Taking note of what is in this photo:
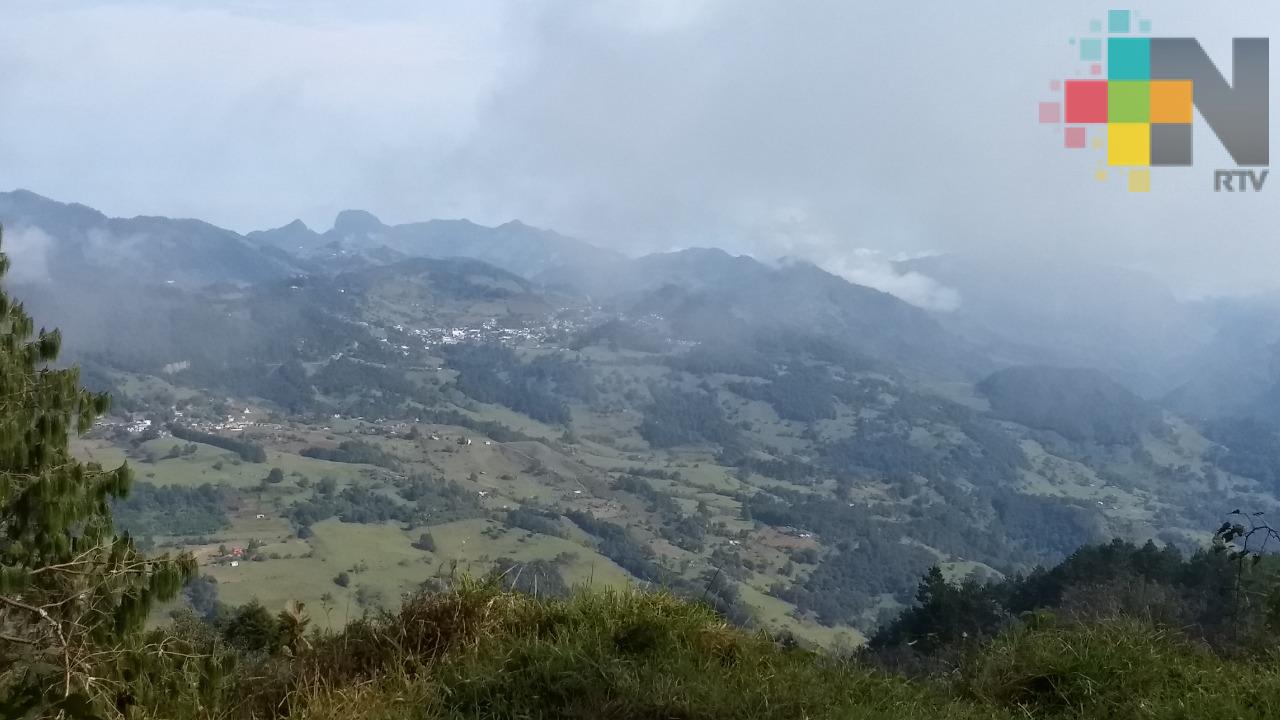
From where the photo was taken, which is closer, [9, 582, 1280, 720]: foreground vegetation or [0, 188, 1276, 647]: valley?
[9, 582, 1280, 720]: foreground vegetation

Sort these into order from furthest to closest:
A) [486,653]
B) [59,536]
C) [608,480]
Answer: [608,480] < [59,536] < [486,653]

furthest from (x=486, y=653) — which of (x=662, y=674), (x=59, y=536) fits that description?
(x=59, y=536)

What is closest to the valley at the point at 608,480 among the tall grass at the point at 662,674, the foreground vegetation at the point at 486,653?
the foreground vegetation at the point at 486,653

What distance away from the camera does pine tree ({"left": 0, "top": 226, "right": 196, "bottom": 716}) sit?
523cm

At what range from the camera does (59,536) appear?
7.18 m

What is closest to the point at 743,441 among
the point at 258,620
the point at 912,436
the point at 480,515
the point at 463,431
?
the point at 912,436

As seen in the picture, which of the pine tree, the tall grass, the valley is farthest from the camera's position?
the valley

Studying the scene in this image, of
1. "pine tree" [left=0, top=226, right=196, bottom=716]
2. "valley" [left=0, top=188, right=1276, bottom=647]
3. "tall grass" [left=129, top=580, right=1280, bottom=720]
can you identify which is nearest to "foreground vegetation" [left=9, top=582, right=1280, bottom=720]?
"tall grass" [left=129, top=580, right=1280, bottom=720]

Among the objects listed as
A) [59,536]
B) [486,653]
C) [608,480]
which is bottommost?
[608,480]

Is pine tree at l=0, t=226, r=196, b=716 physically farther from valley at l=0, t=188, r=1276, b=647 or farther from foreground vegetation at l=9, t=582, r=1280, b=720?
valley at l=0, t=188, r=1276, b=647

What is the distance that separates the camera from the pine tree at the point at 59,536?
5230 millimetres

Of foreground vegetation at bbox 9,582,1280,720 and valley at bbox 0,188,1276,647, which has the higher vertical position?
foreground vegetation at bbox 9,582,1280,720

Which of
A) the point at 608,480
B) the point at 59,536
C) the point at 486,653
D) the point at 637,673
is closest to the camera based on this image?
the point at 637,673

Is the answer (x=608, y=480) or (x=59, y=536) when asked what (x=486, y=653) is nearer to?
(x=59, y=536)
